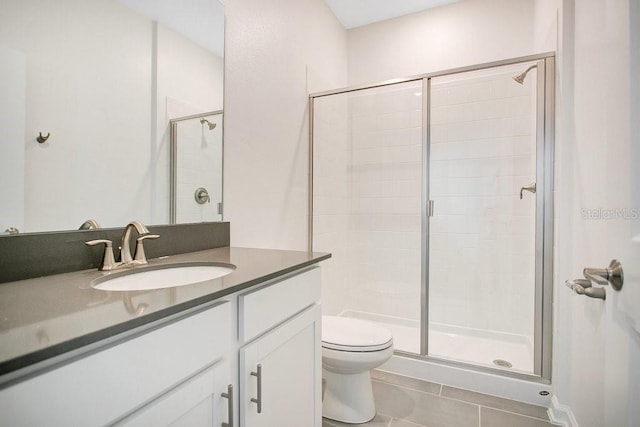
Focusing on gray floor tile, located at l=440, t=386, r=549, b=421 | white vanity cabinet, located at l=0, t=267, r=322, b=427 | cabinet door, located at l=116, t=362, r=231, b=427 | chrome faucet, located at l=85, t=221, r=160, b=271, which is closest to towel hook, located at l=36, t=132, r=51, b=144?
chrome faucet, located at l=85, t=221, r=160, b=271

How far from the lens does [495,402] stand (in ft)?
5.93

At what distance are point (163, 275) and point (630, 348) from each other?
4.04ft

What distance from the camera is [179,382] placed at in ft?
2.19

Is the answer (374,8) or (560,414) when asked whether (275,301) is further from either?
(374,8)

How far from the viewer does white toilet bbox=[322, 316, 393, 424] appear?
5.08 ft

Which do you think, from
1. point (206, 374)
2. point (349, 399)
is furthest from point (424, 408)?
point (206, 374)

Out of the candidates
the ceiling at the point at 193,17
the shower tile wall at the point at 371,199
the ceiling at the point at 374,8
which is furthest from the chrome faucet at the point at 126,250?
the ceiling at the point at 374,8

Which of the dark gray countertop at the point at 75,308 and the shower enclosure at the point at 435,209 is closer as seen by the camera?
the dark gray countertop at the point at 75,308

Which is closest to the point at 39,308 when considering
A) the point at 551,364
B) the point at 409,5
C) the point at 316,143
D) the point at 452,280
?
the point at 316,143

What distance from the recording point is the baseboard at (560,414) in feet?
5.15

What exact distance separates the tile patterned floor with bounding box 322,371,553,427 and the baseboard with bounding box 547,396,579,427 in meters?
0.03

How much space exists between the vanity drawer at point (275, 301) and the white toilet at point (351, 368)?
45 centimetres

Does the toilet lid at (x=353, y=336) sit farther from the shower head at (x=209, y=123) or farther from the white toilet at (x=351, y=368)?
the shower head at (x=209, y=123)

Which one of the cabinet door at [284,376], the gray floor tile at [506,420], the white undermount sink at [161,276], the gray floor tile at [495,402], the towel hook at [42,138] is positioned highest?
the towel hook at [42,138]
